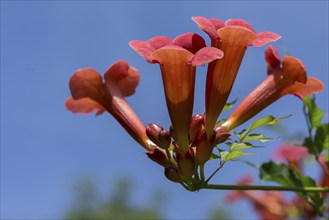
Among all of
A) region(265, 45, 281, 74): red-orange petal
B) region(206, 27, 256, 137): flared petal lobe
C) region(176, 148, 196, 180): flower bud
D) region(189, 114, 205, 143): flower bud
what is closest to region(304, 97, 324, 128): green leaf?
region(265, 45, 281, 74): red-orange petal

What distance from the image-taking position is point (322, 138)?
11.8ft

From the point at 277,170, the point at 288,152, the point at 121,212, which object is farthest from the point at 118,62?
the point at 121,212

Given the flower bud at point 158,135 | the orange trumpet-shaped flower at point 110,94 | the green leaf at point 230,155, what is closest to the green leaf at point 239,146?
the green leaf at point 230,155

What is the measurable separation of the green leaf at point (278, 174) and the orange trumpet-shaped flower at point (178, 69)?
4.03 ft

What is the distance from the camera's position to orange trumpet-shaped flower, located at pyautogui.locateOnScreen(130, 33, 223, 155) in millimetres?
2600

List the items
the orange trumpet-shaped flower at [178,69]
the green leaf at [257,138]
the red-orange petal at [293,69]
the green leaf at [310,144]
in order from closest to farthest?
the orange trumpet-shaped flower at [178,69]
the green leaf at [257,138]
the red-orange petal at [293,69]
the green leaf at [310,144]

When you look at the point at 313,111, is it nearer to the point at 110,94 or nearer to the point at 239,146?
the point at 239,146

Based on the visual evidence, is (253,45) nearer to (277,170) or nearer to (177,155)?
(177,155)

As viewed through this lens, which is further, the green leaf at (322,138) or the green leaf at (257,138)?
the green leaf at (322,138)

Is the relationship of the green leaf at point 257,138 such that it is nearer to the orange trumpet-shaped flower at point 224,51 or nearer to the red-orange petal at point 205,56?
the orange trumpet-shaped flower at point 224,51

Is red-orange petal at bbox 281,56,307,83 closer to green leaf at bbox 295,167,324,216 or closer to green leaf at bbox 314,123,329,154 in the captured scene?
green leaf at bbox 314,123,329,154

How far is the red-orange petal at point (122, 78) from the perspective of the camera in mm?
3203

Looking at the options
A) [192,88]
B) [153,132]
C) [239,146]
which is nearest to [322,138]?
[239,146]

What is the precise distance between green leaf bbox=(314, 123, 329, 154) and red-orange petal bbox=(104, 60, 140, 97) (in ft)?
4.40
